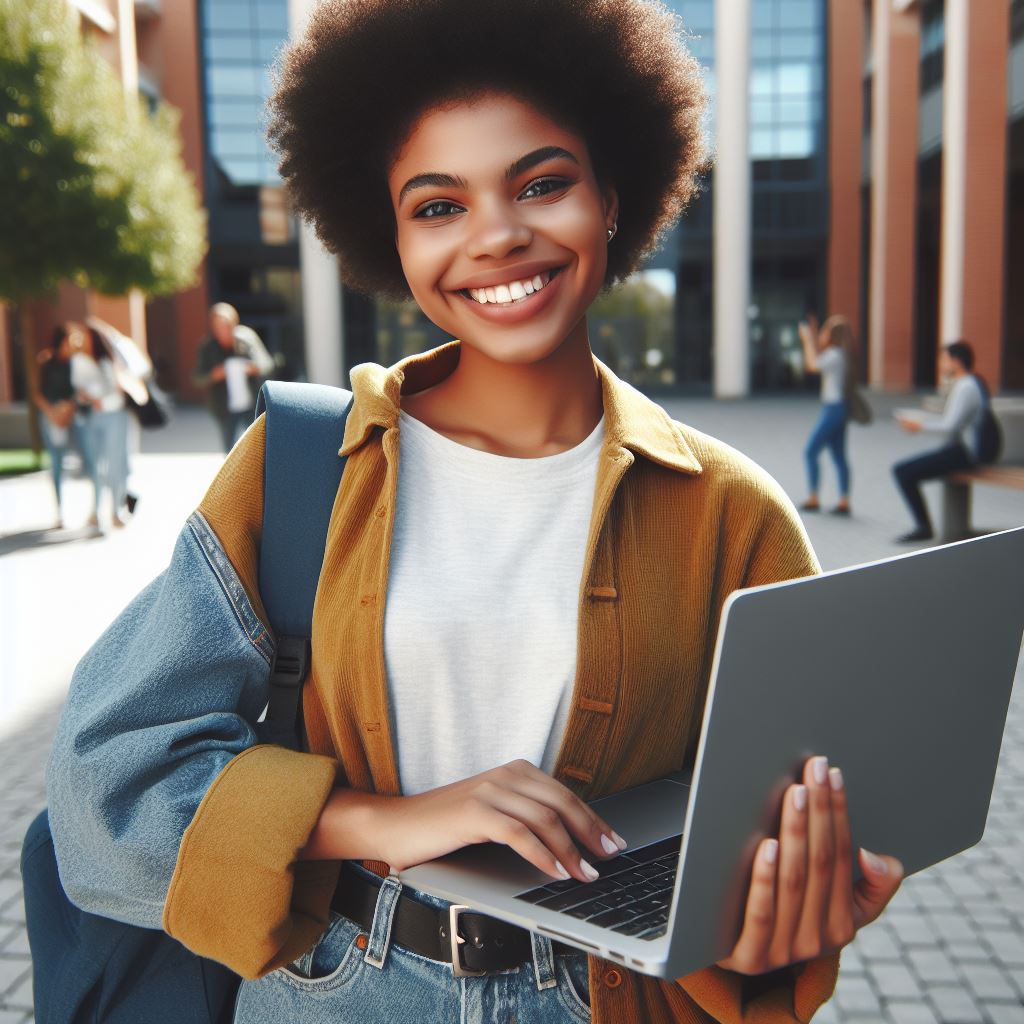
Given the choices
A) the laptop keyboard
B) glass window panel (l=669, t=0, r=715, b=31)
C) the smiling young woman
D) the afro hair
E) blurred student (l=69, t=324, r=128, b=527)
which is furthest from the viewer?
glass window panel (l=669, t=0, r=715, b=31)

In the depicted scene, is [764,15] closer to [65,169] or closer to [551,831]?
[65,169]

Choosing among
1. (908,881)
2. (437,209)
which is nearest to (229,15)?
(908,881)

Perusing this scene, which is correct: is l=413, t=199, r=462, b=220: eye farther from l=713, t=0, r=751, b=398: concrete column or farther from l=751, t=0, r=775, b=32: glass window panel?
l=751, t=0, r=775, b=32: glass window panel

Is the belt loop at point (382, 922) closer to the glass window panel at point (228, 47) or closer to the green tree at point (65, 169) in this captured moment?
the green tree at point (65, 169)

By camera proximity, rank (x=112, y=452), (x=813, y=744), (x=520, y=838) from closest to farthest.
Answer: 1. (x=813, y=744)
2. (x=520, y=838)
3. (x=112, y=452)

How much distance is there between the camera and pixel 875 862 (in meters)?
1.12

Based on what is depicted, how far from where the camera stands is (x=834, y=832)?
41.6 inches

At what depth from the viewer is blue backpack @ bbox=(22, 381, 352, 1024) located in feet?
4.47

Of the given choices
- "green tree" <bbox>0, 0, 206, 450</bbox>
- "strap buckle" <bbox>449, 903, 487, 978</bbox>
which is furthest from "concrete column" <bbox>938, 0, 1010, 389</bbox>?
"strap buckle" <bbox>449, 903, 487, 978</bbox>

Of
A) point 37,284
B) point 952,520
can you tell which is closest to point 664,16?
point 952,520

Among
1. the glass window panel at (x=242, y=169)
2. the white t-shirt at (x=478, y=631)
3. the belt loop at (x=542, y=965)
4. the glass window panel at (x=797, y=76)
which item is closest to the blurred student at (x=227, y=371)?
the white t-shirt at (x=478, y=631)

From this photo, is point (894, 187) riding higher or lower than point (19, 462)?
higher

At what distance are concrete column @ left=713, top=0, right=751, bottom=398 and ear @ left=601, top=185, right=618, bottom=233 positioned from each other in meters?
30.5

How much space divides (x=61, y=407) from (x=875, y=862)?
10284mm
